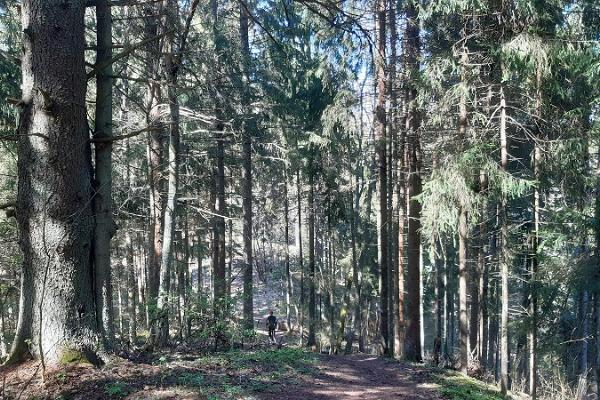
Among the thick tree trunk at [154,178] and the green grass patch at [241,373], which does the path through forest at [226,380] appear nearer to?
the green grass patch at [241,373]

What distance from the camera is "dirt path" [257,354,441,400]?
5818 mm

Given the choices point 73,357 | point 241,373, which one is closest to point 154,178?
point 241,373

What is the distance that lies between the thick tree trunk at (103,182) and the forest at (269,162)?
0.09ft

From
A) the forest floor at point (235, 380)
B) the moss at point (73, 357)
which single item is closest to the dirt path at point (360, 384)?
the forest floor at point (235, 380)

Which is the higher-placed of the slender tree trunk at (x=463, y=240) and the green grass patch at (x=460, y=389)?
the slender tree trunk at (x=463, y=240)

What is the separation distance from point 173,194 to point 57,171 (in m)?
4.42

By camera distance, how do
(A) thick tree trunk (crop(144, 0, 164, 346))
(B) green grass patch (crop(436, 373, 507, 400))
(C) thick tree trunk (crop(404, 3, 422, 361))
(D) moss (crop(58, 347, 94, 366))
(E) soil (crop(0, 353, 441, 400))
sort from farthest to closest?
(C) thick tree trunk (crop(404, 3, 422, 361)) < (A) thick tree trunk (crop(144, 0, 164, 346)) < (B) green grass patch (crop(436, 373, 507, 400)) < (D) moss (crop(58, 347, 94, 366)) < (E) soil (crop(0, 353, 441, 400))

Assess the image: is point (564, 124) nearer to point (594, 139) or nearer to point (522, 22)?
point (594, 139)

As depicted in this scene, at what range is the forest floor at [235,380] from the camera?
3.98 meters

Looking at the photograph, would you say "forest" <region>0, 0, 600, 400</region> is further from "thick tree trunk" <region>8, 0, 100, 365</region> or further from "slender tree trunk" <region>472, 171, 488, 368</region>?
"slender tree trunk" <region>472, 171, 488, 368</region>

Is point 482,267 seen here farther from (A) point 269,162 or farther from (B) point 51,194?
(B) point 51,194

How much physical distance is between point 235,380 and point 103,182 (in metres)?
3.07

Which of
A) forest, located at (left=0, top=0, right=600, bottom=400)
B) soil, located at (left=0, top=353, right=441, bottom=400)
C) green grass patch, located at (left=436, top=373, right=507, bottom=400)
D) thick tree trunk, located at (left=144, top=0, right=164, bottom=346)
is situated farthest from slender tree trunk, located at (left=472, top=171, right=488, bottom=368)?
thick tree trunk, located at (left=144, top=0, right=164, bottom=346)

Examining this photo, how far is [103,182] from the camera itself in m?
4.92
